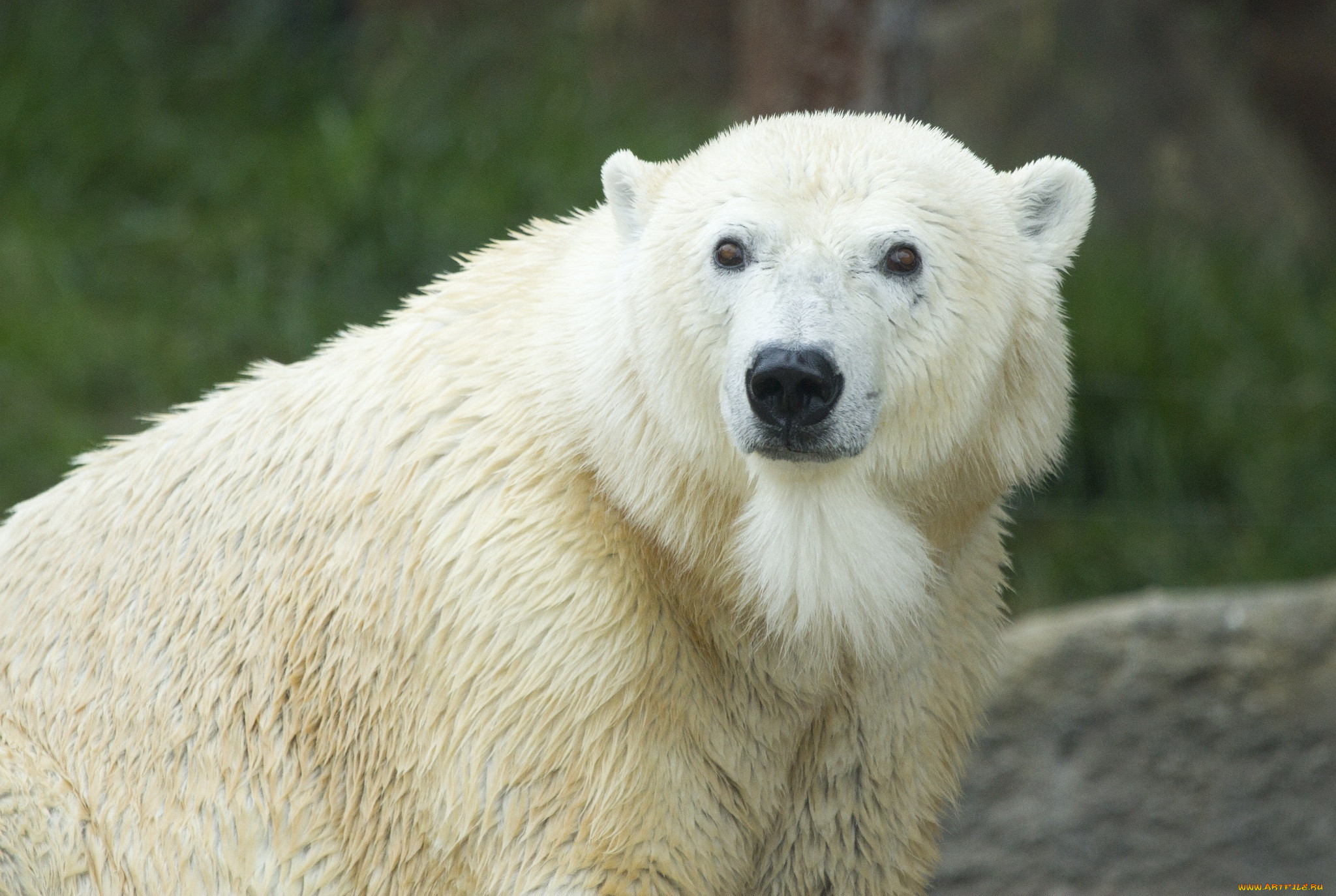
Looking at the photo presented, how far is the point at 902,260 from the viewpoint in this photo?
8.84 ft

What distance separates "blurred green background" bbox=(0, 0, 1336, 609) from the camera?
21.0 feet

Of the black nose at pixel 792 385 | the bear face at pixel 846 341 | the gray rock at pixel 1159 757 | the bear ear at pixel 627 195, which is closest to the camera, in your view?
the black nose at pixel 792 385

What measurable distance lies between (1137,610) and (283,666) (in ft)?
9.84

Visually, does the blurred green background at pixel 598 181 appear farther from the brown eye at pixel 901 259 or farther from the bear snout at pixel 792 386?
the bear snout at pixel 792 386

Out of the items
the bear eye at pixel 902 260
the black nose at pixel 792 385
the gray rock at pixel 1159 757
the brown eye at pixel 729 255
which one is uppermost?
the brown eye at pixel 729 255

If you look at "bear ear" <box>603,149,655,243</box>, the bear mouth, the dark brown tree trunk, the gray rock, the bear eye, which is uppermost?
the dark brown tree trunk

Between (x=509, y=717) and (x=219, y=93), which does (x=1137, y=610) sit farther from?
(x=219, y=93)

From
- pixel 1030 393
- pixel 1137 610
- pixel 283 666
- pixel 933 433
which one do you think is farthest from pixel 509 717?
pixel 1137 610

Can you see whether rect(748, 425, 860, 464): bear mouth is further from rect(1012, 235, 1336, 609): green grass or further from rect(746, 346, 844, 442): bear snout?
rect(1012, 235, 1336, 609): green grass

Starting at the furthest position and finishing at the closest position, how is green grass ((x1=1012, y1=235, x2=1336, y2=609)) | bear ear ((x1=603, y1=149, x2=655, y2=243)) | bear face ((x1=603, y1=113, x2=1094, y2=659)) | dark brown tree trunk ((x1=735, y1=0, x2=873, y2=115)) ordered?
green grass ((x1=1012, y1=235, x2=1336, y2=609)), dark brown tree trunk ((x1=735, y1=0, x2=873, y2=115)), bear ear ((x1=603, y1=149, x2=655, y2=243)), bear face ((x1=603, y1=113, x2=1094, y2=659))

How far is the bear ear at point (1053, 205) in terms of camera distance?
2.92 metres

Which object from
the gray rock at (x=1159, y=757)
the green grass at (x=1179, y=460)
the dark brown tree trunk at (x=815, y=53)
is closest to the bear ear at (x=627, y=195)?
the gray rock at (x=1159, y=757)

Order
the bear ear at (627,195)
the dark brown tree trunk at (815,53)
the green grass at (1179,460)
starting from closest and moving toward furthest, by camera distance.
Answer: the bear ear at (627,195)
the dark brown tree trunk at (815,53)
the green grass at (1179,460)

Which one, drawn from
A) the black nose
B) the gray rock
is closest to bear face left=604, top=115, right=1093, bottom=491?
the black nose
